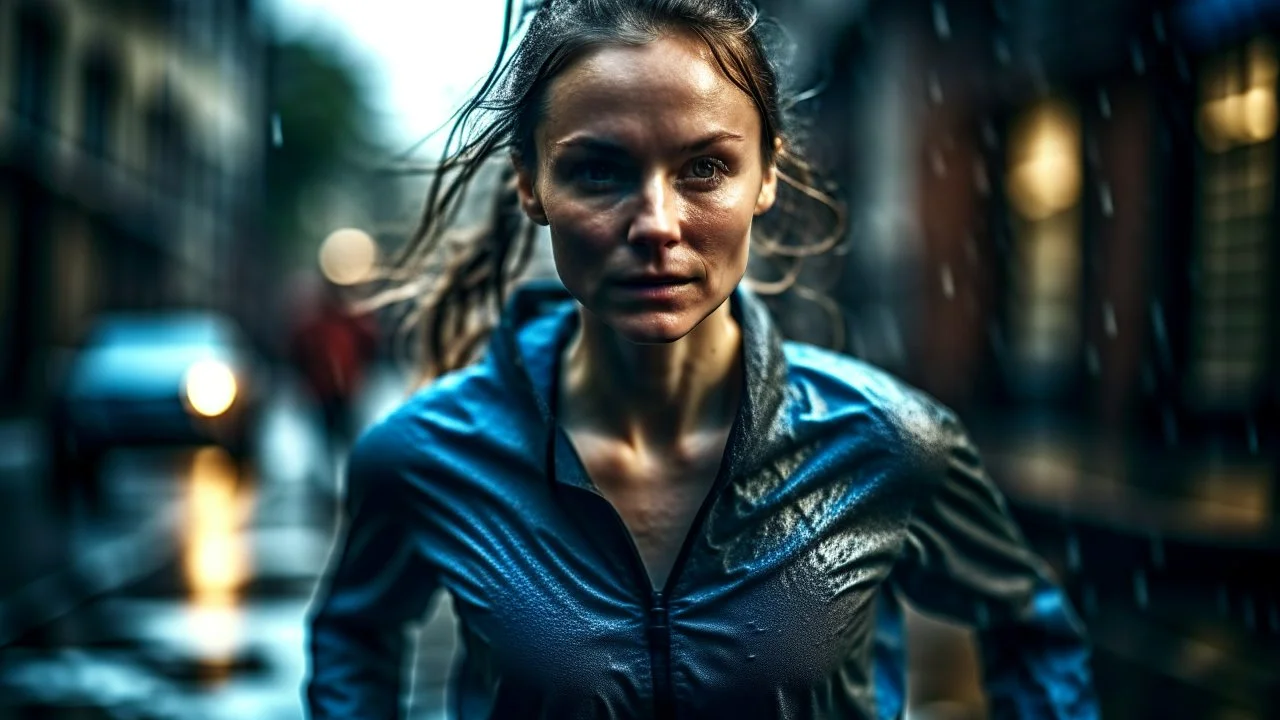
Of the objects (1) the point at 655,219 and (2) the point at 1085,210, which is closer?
(1) the point at 655,219

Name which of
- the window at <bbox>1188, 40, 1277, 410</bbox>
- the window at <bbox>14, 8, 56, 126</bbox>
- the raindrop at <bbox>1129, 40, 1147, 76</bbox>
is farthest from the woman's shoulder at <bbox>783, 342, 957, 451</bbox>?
the window at <bbox>14, 8, 56, 126</bbox>

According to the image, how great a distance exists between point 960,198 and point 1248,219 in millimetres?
8782

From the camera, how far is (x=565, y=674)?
1.85 meters

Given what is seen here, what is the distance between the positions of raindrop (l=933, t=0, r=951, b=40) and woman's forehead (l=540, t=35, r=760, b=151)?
1974 cm

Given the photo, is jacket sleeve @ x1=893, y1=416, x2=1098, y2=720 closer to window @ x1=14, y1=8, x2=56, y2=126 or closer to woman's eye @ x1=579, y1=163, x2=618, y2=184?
woman's eye @ x1=579, y1=163, x2=618, y2=184

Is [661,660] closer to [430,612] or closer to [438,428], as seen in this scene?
[438,428]

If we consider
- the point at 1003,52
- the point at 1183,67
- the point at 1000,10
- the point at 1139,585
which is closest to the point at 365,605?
the point at 1139,585

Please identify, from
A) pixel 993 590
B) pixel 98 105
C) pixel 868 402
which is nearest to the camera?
pixel 868 402

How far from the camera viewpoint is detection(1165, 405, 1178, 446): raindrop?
44.3ft

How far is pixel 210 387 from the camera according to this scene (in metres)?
15.3

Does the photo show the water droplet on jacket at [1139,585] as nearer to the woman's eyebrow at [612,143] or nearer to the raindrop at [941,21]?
the woman's eyebrow at [612,143]

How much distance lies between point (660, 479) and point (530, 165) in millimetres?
455

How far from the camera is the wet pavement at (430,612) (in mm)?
6156

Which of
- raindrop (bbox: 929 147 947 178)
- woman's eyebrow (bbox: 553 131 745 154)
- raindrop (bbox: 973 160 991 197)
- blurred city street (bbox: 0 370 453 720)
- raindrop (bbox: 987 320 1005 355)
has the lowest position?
blurred city street (bbox: 0 370 453 720)
